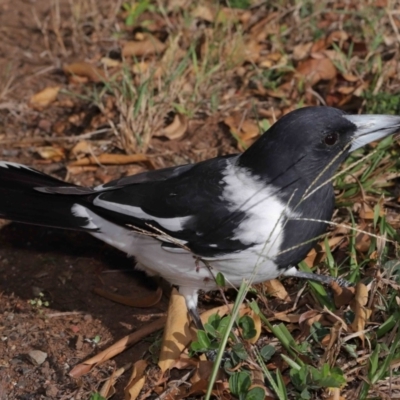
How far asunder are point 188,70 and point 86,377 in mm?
2172

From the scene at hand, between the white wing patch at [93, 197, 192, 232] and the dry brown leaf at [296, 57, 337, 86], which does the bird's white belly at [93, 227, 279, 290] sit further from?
the dry brown leaf at [296, 57, 337, 86]

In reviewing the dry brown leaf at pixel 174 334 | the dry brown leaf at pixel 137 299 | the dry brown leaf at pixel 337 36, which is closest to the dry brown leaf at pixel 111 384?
the dry brown leaf at pixel 174 334

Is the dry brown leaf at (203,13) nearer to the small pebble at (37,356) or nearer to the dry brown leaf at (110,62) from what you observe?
the dry brown leaf at (110,62)

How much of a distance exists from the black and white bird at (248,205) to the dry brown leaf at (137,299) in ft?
0.71

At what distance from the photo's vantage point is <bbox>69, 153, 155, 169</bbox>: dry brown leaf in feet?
14.9

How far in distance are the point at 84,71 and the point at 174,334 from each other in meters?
2.39

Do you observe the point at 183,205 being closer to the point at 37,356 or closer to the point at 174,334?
the point at 174,334

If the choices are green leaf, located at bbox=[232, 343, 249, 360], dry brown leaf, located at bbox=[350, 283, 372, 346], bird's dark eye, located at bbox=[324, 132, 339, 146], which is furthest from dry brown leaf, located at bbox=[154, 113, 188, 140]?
green leaf, located at bbox=[232, 343, 249, 360]

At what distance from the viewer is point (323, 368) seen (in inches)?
114

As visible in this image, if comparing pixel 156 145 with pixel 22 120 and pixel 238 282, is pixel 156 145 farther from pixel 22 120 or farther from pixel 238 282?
pixel 238 282

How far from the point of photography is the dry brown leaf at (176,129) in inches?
186

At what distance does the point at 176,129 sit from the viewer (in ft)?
15.6

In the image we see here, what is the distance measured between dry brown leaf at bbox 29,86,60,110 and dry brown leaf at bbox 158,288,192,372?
206 cm

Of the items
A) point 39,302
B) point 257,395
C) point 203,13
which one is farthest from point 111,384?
point 203,13
